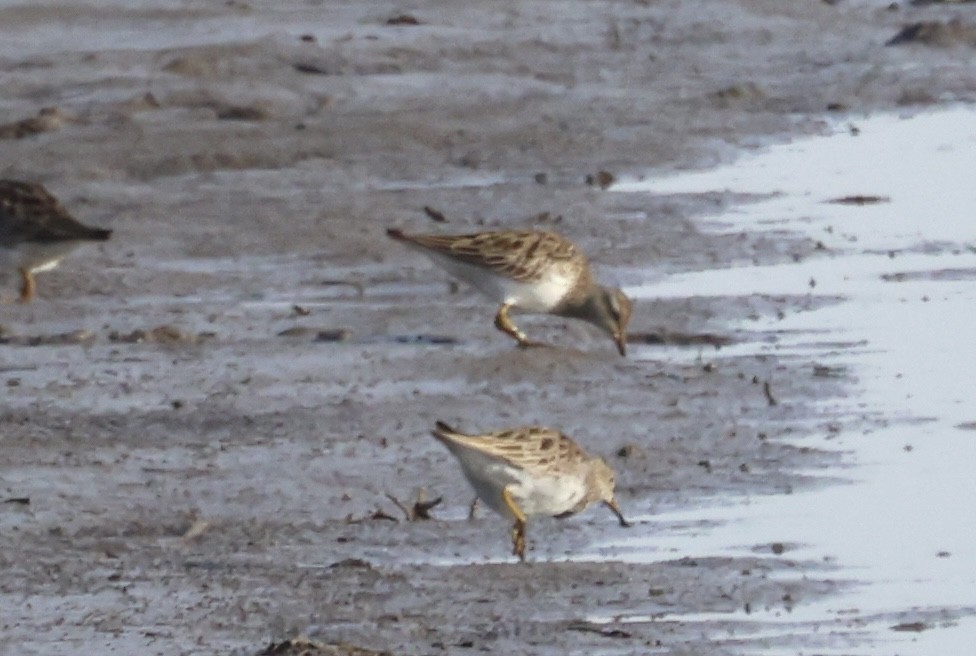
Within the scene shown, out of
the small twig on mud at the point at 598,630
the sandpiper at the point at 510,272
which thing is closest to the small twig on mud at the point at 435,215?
the sandpiper at the point at 510,272

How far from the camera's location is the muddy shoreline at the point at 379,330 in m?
7.25

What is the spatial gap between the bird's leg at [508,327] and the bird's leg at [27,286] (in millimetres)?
2054

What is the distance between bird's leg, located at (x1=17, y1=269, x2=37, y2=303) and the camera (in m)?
11.4

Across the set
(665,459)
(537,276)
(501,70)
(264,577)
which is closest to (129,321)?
(537,276)

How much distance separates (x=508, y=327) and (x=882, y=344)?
1533 millimetres

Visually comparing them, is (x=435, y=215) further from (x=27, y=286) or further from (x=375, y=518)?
(x=375, y=518)

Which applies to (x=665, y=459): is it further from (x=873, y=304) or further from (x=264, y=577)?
(x=873, y=304)

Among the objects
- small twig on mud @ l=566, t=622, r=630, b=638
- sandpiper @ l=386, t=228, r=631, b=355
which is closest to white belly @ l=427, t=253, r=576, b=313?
sandpiper @ l=386, t=228, r=631, b=355

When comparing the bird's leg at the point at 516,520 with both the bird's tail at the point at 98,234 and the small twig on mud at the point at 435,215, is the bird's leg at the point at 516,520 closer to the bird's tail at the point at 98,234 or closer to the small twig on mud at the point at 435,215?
the bird's tail at the point at 98,234

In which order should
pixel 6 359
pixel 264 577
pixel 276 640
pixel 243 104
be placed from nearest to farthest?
pixel 276 640, pixel 264 577, pixel 6 359, pixel 243 104

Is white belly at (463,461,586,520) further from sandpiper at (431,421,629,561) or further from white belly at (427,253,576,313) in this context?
white belly at (427,253,576,313)

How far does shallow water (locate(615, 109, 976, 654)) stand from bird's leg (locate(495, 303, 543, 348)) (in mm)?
776

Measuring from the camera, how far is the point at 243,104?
16.2 m

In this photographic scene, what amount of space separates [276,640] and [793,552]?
5.64 ft
